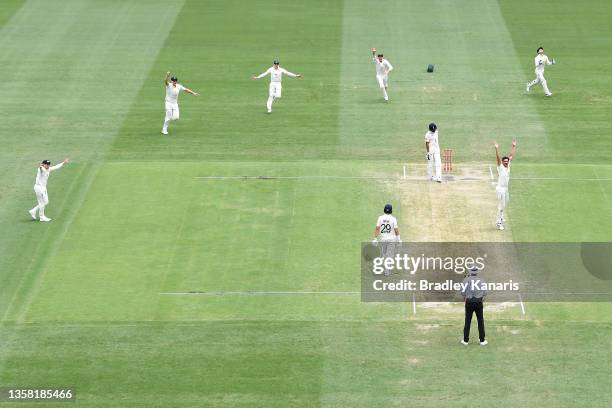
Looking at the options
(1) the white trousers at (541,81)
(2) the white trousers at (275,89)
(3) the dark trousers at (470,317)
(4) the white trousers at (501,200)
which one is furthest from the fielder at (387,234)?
(1) the white trousers at (541,81)

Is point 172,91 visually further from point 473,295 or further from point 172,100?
point 473,295

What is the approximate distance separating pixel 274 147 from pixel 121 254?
12309mm

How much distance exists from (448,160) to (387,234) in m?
11.7

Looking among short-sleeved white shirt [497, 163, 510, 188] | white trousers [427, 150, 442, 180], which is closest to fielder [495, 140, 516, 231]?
short-sleeved white shirt [497, 163, 510, 188]

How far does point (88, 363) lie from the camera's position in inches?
1359

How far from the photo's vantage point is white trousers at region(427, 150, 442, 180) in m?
47.5

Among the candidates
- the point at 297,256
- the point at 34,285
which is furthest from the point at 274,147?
the point at 34,285

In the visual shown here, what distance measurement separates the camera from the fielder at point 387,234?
38.8 meters

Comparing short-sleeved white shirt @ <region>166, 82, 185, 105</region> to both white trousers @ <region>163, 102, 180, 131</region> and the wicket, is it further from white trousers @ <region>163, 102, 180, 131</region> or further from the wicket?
the wicket

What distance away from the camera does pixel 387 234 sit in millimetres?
39281

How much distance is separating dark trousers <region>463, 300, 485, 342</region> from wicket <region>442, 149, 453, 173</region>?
14924mm

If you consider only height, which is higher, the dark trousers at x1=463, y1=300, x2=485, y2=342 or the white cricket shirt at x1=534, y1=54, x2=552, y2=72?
the white cricket shirt at x1=534, y1=54, x2=552, y2=72

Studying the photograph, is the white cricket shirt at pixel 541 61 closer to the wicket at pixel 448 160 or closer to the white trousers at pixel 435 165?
the wicket at pixel 448 160

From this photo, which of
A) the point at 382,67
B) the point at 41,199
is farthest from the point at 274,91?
the point at 41,199
